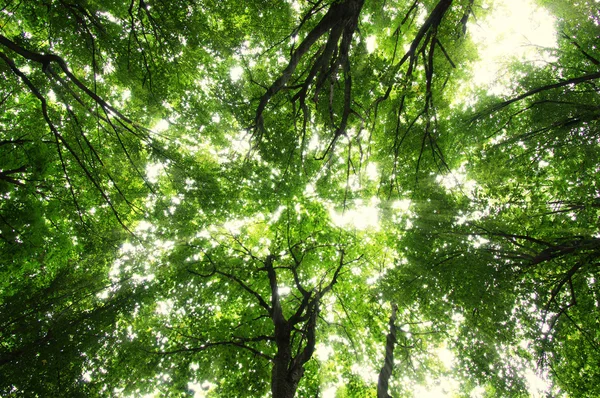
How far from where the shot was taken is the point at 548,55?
5934 mm

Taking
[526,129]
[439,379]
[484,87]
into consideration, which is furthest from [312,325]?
[484,87]

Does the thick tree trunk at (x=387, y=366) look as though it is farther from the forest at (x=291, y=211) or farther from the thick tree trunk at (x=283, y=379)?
the thick tree trunk at (x=283, y=379)

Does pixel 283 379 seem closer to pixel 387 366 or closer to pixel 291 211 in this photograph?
pixel 387 366

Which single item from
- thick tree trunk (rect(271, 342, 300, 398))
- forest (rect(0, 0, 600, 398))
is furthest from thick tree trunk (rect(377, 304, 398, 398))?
thick tree trunk (rect(271, 342, 300, 398))

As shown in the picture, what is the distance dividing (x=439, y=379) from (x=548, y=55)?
8294 mm

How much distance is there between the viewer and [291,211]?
790 centimetres

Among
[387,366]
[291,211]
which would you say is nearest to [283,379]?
[387,366]

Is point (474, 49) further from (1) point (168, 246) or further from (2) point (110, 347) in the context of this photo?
(2) point (110, 347)

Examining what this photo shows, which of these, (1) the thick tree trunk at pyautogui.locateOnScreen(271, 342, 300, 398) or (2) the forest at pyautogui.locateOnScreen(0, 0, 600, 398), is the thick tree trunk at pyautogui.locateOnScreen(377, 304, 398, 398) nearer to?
(2) the forest at pyautogui.locateOnScreen(0, 0, 600, 398)

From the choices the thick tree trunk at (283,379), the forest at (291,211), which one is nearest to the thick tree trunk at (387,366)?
the forest at (291,211)

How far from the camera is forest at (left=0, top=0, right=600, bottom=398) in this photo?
450cm

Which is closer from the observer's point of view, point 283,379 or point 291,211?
point 283,379

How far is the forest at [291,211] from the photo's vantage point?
4500 mm

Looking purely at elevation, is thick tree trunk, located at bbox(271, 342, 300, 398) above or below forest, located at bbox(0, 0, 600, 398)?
below
